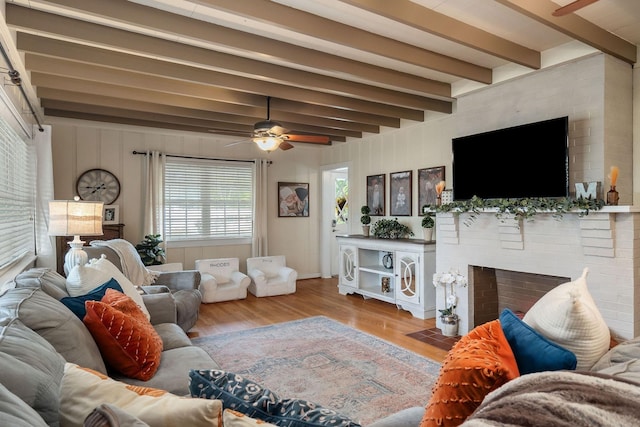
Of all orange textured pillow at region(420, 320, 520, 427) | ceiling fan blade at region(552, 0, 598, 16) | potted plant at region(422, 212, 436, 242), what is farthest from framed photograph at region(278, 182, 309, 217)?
orange textured pillow at region(420, 320, 520, 427)

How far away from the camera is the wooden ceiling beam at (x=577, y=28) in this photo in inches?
96.0

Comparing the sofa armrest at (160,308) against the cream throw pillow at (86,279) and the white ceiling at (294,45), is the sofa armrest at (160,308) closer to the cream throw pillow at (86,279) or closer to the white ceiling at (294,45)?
the cream throw pillow at (86,279)

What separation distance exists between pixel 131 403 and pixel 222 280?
195 inches

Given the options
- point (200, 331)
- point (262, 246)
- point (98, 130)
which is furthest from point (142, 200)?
point (200, 331)

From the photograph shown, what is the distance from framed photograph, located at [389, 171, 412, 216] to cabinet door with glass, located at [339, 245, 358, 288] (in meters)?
0.87

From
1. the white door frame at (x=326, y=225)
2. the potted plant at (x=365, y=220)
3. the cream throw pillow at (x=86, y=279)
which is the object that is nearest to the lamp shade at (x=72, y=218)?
the cream throw pillow at (x=86, y=279)

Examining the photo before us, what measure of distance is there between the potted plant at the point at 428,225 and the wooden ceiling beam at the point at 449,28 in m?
2.19

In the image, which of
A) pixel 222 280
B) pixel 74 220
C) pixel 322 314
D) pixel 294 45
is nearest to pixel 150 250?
pixel 222 280

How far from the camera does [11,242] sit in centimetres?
299

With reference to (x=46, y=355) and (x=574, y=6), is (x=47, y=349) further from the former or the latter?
(x=574, y=6)

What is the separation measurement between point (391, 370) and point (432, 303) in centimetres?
181

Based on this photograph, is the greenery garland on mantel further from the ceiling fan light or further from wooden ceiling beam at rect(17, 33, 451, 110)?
the ceiling fan light

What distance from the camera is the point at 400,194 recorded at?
5.76m

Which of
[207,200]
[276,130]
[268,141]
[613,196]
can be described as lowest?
[613,196]
